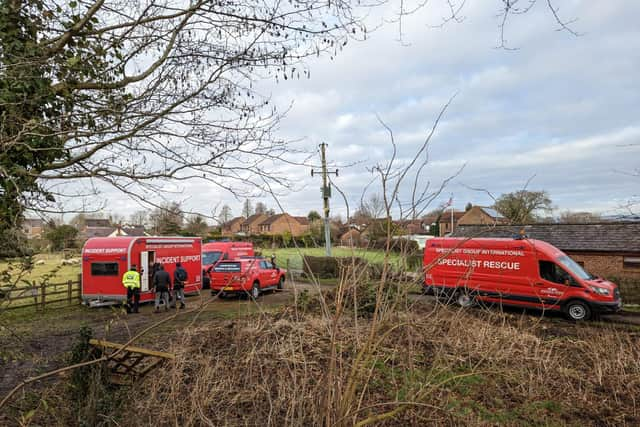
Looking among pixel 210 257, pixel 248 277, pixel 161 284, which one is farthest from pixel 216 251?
pixel 161 284

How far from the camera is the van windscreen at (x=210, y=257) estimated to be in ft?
69.0

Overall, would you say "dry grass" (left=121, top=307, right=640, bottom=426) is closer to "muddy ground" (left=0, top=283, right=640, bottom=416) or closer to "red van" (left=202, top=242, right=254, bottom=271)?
"muddy ground" (left=0, top=283, right=640, bottom=416)

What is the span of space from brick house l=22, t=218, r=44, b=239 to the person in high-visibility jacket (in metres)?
9.64

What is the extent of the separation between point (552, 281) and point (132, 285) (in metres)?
13.4

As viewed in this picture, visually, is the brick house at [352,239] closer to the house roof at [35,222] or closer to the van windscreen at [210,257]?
the house roof at [35,222]

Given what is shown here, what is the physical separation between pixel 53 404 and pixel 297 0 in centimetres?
585

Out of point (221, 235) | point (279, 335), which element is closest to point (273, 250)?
point (221, 235)

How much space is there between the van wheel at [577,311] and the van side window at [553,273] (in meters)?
0.69

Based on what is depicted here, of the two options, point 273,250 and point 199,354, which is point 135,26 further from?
point 199,354

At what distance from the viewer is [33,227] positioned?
13.0 ft

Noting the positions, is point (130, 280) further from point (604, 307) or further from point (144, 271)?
point (604, 307)

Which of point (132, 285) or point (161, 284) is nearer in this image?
point (132, 285)

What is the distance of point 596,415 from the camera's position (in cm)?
521

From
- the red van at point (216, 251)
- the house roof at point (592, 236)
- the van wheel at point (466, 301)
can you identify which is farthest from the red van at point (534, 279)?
the red van at point (216, 251)
